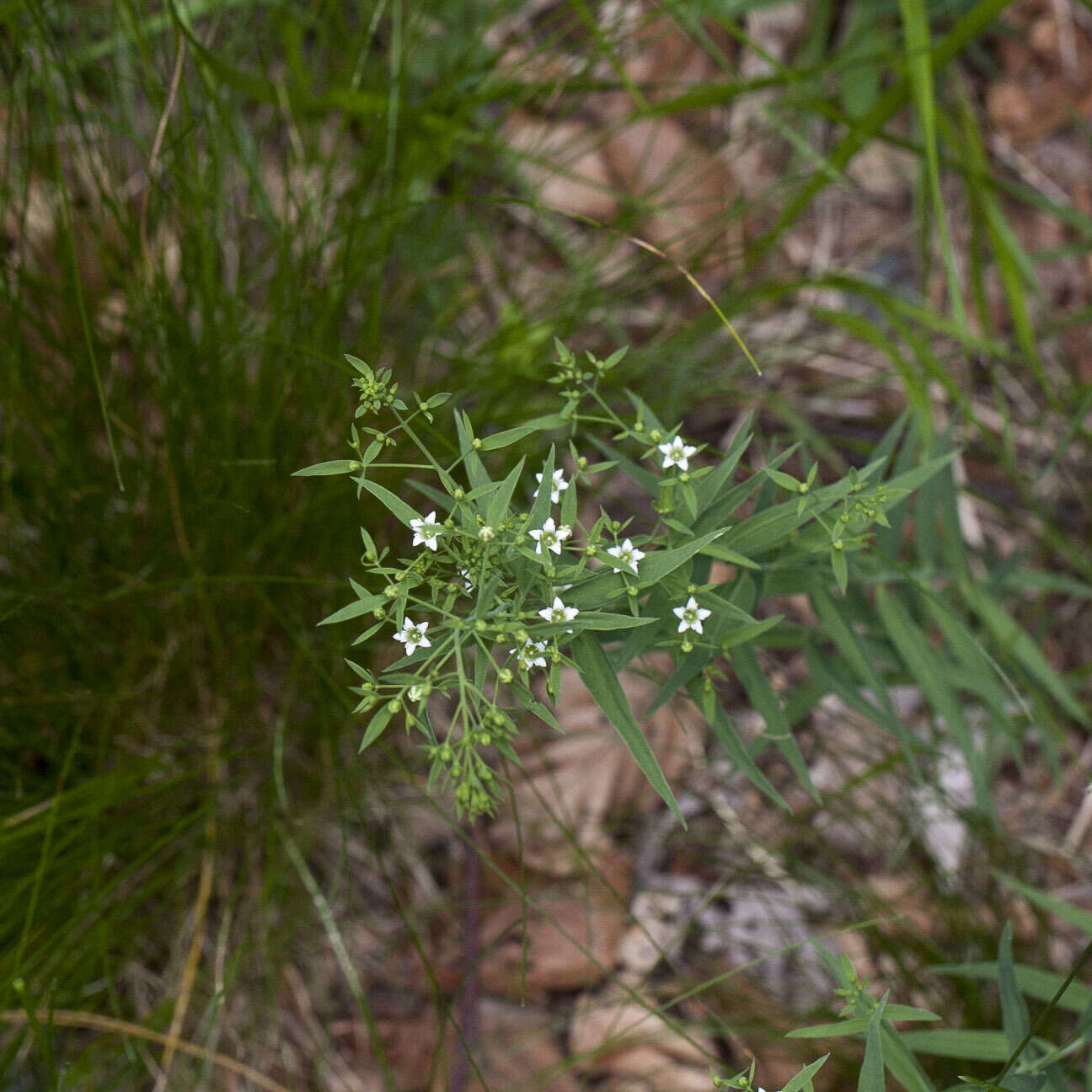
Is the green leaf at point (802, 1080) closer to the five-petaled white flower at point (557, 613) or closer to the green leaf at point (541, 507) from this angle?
the five-petaled white flower at point (557, 613)

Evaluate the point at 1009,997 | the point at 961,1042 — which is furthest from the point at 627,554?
the point at 961,1042

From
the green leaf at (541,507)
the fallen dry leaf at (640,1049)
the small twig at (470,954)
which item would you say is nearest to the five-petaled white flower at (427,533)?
the green leaf at (541,507)

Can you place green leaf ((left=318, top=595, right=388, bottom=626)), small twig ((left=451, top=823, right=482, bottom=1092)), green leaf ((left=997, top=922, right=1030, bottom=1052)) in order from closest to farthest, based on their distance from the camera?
green leaf ((left=318, top=595, right=388, bottom=626)) < green leaf ((left=997, top=922, right=1030, bottom=1052)) < small twig ((left=451, top=823, right=482, bottom=1092))

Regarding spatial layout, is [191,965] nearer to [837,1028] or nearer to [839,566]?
[837,1028]

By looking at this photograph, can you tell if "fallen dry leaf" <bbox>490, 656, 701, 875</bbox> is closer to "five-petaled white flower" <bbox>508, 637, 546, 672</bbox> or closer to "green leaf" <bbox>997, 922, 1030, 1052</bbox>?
"green leaf" <bbox>997, 922, 1030, 1052</bbox>

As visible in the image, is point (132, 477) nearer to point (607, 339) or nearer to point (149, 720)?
point (149, 720)

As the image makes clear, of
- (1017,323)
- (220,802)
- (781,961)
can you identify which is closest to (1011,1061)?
(781,961)

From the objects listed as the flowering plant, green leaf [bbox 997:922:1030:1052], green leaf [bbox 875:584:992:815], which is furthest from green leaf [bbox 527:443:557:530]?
green leaf [bbox 997:922:1030:1052]

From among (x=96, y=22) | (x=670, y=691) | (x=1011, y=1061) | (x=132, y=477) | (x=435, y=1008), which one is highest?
(x=96, y=22)
